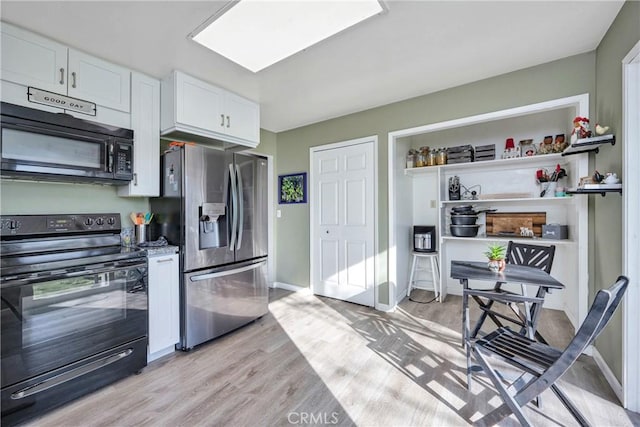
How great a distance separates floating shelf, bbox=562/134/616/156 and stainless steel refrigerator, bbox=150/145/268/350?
109 inches

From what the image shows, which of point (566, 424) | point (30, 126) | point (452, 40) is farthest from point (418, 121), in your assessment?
point (30, 126)

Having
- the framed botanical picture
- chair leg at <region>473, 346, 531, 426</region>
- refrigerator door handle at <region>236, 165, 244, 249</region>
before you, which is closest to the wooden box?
chair leg at <region>473, 346, 531, 426</region>

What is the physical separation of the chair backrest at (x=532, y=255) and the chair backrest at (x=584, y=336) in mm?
1114

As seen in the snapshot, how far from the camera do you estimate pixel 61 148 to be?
77.0 inches

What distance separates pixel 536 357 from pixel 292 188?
3266mm

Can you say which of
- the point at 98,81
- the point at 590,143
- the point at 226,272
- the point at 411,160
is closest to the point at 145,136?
the point at 98,81

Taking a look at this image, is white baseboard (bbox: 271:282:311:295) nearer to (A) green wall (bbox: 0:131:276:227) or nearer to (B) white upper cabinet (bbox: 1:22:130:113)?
(A) green wall (bbox: 0:131:276:227)

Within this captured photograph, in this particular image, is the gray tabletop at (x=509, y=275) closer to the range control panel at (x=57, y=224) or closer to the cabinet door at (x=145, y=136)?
the cabinet door at (x=145, y=136)

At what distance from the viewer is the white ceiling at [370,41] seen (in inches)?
67.2

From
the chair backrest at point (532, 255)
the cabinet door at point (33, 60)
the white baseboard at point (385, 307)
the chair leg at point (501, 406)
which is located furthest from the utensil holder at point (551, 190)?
the cabinet door at point (33, 60)

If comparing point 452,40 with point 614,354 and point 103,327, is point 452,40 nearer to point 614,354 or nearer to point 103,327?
point 614,354

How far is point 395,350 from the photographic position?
2.38m

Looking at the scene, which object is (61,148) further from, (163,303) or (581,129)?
(581,129)

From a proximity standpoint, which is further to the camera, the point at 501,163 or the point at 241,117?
the point at 501,163
